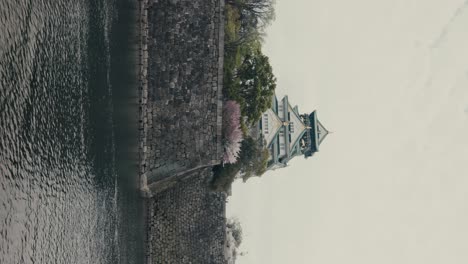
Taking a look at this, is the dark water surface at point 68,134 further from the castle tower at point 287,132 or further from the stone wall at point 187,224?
the castle tower at point 287,132

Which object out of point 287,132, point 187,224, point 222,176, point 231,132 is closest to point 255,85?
point 231,132

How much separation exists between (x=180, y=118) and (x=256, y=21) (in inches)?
623

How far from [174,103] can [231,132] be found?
399 cm

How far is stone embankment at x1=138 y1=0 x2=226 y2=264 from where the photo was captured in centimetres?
2728

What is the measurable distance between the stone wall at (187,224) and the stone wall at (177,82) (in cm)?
211

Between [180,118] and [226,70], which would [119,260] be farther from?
[226,70]

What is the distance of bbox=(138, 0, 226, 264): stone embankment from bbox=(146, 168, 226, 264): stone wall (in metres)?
0.05

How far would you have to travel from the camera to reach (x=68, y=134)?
21.0 metres

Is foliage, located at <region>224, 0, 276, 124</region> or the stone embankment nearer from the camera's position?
the stone embankment

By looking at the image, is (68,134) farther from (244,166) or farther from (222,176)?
(244,166)

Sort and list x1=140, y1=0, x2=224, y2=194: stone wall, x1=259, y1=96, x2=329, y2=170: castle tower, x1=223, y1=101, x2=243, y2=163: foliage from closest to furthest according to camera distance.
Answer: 1. x1=140, y1=0, x2=224, y2=194: stone wall
2. x1=223, y1=101, x2=243, y2=163: foliage
3. x1=259, y1=96, x2=329, y2=170: castle tower

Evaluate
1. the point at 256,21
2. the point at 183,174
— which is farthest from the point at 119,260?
the point at 256,21

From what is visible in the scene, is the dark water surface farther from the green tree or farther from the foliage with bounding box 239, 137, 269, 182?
the green tree

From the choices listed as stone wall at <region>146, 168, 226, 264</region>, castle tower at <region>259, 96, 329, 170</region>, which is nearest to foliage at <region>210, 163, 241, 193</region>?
stone wall at <region>146, 168, 226, 264</region>
